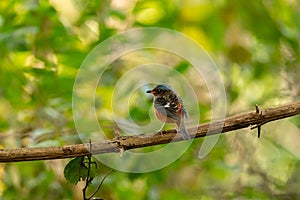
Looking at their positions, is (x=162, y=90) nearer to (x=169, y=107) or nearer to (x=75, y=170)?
(x=169, y=107)

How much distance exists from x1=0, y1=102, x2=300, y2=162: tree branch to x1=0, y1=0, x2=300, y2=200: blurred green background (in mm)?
654

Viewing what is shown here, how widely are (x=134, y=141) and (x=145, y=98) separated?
3.40ft

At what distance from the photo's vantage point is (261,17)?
308cm

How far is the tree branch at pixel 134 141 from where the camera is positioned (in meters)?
1.57

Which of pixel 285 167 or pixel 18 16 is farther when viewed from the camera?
pixel 285 167

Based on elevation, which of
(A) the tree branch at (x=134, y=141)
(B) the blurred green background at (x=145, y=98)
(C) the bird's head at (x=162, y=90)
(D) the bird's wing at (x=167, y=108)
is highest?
(B) the blurred green background at (x=145, y=98)

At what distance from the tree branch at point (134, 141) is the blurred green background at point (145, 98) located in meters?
0.65

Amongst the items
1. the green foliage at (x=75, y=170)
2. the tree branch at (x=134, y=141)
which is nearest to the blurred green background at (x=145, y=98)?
the green foliage at (x=75, y=170)

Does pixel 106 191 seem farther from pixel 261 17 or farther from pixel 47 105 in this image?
pixel 261 17

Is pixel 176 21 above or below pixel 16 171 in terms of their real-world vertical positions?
above

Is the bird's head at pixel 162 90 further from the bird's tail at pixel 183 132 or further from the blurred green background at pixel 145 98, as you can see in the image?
the blurred green background at pixel 145 98

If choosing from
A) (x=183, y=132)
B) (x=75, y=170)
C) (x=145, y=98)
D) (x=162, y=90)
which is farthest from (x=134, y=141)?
(x=145, y=98)

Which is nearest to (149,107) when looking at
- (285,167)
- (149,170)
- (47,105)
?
(149,170)

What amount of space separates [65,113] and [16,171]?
1.28ft
